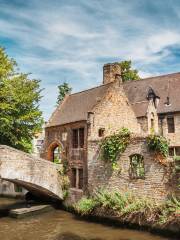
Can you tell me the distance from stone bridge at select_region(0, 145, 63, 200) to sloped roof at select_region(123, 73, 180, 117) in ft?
30.2

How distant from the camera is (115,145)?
50.3 ft

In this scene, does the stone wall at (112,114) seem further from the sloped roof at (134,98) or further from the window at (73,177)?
the window at (73,177)

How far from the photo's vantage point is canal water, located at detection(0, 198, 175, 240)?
1285 cm

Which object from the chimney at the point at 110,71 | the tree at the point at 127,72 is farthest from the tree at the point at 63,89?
A: the chimney at the point at 110,71

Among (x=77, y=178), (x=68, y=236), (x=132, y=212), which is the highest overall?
(x=77, y=178)

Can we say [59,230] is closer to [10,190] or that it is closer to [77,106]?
[77,106]

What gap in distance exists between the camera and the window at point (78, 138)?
19.0 m

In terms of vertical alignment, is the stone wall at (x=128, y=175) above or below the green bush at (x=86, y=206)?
above

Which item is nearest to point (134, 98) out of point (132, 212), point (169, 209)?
point (132, 212)

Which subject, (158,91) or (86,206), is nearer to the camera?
(86,206)

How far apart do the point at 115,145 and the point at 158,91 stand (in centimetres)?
1332

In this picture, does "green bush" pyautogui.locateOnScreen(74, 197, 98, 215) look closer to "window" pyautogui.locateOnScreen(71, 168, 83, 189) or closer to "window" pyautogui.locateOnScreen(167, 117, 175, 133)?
"window" pyautogui.locateOnScreen(71, 168, 83, 189)

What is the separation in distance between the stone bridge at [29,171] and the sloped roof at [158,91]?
9.20m

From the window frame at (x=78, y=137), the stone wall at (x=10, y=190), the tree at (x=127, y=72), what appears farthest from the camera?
the tree at (x=127, y=72)
